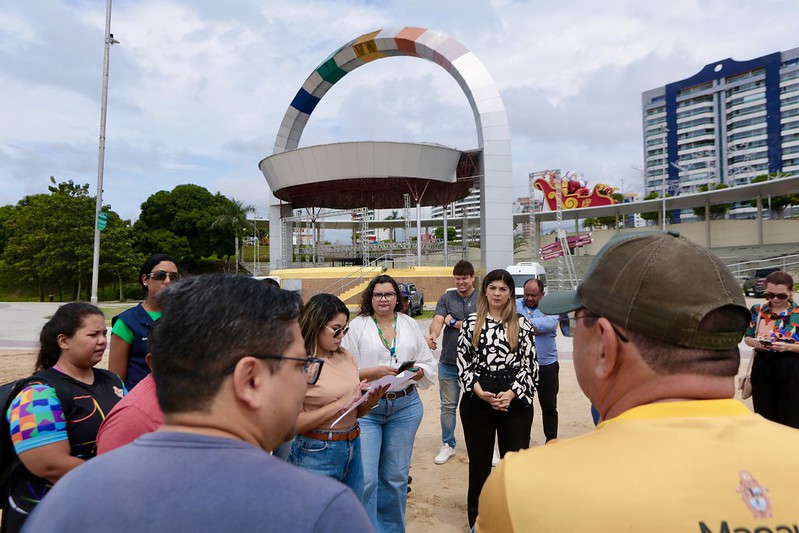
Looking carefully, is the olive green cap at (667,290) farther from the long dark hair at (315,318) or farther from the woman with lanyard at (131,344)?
the woman with lanyard at (131,344)

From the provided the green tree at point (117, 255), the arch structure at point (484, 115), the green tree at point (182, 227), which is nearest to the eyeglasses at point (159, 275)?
the arch structure at point (484, 115)

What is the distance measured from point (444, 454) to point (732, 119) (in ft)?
321

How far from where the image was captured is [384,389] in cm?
307

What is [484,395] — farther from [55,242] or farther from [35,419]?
[55,242]

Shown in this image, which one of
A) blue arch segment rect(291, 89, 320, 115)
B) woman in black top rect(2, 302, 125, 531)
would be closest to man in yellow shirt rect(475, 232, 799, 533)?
woman in black top rect(2, 302, 125, 531)

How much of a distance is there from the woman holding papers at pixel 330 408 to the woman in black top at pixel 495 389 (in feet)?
3.24

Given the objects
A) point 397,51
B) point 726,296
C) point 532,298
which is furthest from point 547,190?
point 726,296

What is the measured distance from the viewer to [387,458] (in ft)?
11.4

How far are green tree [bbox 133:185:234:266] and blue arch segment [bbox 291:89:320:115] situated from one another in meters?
23.1

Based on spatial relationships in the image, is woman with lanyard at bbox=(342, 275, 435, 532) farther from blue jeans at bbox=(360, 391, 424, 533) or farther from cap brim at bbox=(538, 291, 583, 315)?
cap brim at bbox=(538, 291, 583, 315)

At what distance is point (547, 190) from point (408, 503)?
143 feet

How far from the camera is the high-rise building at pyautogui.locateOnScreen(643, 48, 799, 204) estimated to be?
74.1 meters

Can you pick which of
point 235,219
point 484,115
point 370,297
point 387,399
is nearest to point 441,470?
point 387,399

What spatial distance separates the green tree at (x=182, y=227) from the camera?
142 ft
